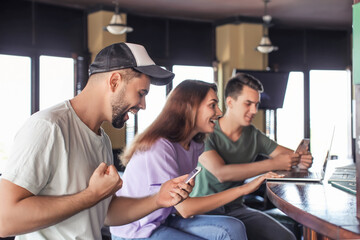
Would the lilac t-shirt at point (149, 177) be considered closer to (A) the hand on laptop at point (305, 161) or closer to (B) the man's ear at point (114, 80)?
(B) the man's ear at point (114, 80)

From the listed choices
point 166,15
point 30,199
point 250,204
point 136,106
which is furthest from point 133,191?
point 166,15

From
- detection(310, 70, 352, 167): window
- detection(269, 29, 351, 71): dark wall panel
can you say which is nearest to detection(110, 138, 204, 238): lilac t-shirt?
detection(269, 29, 351, 71): dark wall panel

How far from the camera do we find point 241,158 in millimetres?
2850

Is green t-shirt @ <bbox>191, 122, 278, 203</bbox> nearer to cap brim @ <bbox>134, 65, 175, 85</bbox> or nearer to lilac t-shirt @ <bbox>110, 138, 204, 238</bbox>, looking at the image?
lilac t-shirt @ <bbox>110, 138, 204, 238</bbox>

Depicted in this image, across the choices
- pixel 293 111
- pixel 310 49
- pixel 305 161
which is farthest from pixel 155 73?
pixel 310 49

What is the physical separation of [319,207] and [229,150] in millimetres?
1355

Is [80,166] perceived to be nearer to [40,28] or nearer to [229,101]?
[229,101]

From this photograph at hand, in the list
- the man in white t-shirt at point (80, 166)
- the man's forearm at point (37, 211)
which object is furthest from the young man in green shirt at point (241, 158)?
the man's forearm at point (37, 211)

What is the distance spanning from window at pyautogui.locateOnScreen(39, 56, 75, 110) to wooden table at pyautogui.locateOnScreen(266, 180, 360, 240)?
5.19m

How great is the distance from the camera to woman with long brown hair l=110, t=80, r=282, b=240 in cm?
195

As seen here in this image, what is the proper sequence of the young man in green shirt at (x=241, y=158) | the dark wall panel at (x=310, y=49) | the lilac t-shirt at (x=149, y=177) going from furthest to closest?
the dark wall panel at (x=310, y=49)
the young man in green shirt at (x=241, y=158)
the lilac t-shirt at (x=149, y=177)

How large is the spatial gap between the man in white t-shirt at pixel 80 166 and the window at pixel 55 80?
5250mm

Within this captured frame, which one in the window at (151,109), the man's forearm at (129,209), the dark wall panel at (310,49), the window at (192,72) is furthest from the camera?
the dark wall panel at (310,49)

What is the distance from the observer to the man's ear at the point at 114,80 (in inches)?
61.1
